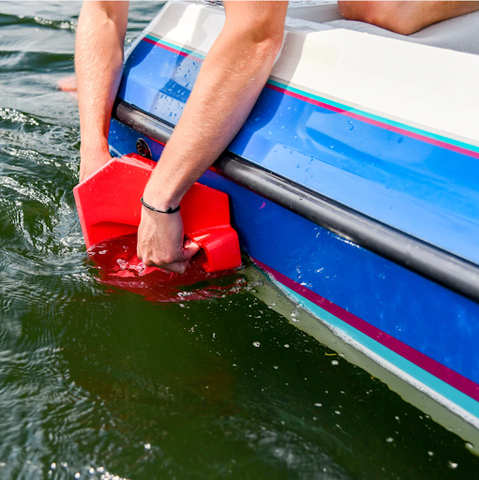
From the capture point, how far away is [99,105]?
5.60ft

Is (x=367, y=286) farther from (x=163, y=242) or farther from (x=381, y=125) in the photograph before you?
(x=163, y=242)

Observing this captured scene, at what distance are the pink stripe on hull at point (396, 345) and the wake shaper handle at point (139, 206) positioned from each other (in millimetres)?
198

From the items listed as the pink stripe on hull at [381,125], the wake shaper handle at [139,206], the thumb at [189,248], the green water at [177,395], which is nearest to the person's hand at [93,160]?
the wake shaper handle at [139,206]

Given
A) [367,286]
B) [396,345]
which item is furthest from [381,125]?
[396,345]

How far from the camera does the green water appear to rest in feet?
3.60

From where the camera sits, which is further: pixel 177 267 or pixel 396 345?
pixel 177 267

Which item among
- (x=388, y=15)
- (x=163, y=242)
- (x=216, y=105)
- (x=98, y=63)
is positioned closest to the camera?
(x=216, y=105)

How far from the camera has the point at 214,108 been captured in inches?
50.0

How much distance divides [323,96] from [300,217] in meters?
0.31

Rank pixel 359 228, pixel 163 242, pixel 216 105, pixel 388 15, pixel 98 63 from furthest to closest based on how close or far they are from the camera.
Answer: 1. pixel 98 63
2. pixel 388 15
3. pixel 163 242
4. pixel 216 105
5. pixel 359 228

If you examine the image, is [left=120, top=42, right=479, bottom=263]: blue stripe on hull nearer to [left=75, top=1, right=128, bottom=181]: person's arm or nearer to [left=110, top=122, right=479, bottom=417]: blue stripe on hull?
[left=110, top=122, right=479, bottom=417]: blue stripe on hull

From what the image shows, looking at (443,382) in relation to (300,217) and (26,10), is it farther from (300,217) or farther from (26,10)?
(26,10)

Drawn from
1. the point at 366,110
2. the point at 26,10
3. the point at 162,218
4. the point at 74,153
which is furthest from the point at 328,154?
the point at 26,10

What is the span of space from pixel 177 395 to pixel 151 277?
438 millimetres
